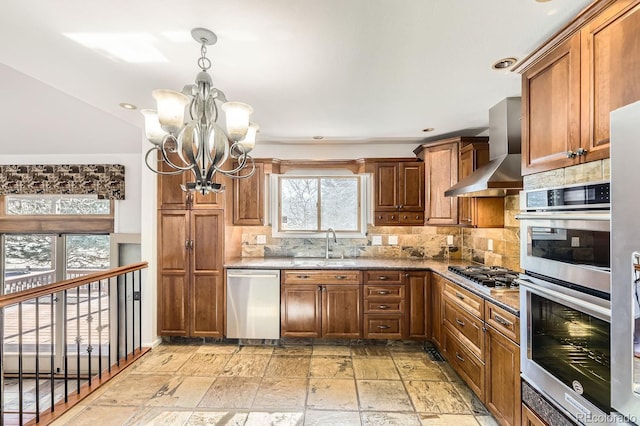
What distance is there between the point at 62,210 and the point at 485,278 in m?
5.83

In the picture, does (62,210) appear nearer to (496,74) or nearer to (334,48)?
(334,48)

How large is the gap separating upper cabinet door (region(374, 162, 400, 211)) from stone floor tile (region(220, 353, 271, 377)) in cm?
223

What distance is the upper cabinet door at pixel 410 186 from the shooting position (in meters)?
3.85

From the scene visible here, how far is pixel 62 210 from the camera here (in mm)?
4668

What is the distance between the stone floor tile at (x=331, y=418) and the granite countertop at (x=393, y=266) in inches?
52.4

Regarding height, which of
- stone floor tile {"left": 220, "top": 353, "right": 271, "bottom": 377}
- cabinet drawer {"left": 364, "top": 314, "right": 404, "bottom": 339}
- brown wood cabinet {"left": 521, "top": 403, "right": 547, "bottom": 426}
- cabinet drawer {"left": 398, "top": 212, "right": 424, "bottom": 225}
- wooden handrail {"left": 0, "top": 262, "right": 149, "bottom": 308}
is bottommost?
stone floor tile {"left": 220, "top": 353, "right": 271, "bottom": 377}

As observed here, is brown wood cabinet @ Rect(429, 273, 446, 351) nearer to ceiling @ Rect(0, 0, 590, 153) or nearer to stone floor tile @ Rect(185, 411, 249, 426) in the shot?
ceiling @ Rect(0, 0, 590, 153)

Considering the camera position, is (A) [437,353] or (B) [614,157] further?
(A) [437,353]

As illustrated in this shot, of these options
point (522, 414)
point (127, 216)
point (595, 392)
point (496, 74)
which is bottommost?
point (522, 414)

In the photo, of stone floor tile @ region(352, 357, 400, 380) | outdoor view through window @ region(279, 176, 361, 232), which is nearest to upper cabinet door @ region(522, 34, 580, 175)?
stone floor tile @ region(352, 357, 400, 380)

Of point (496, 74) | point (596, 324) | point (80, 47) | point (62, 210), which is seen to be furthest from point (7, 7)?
point (62, 210)

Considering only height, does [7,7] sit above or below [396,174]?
above

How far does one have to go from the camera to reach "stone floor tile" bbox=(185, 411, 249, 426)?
2172mm

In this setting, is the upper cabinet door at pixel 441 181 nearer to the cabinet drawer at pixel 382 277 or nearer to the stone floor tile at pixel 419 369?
the cabinet drawer at pixel 382 277
